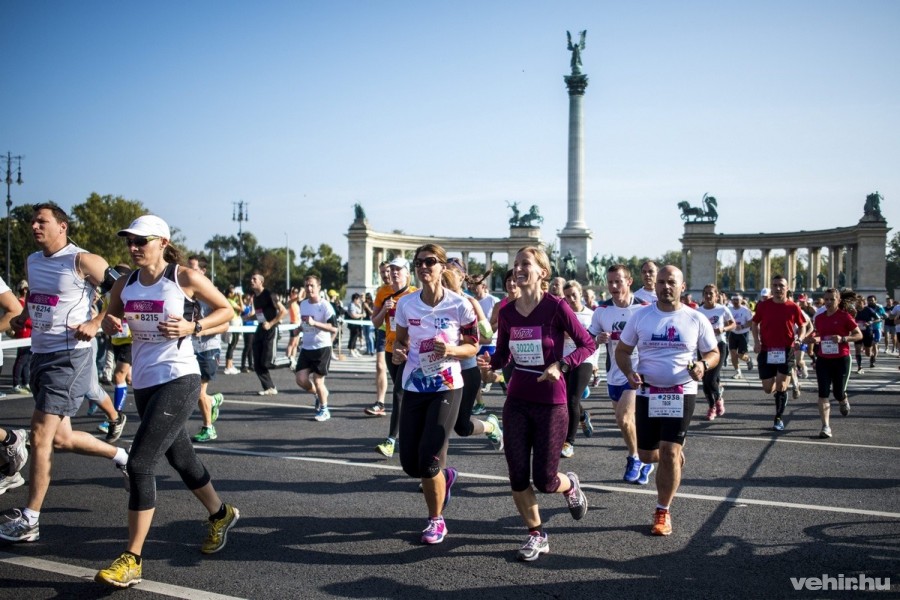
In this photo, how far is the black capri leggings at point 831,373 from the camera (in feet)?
31.6

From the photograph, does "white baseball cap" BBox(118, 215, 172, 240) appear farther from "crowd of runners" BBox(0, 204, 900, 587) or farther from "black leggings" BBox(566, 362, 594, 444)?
"black leggings" BBox(566, 362, 594, 444)

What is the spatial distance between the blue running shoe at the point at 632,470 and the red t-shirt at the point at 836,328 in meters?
4.12

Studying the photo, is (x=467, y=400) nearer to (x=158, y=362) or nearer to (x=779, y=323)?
(x=158, y=362)

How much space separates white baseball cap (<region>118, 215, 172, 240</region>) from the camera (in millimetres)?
4660

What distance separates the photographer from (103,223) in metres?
69.4

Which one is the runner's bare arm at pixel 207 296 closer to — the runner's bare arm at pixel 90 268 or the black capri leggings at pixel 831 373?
the runner's bare arm at pixel 90 268

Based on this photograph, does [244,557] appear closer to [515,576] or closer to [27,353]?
[515,576]

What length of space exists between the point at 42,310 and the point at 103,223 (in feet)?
230

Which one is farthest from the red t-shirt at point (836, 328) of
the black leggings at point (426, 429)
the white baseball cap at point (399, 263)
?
the black leggings at point (426, 429)

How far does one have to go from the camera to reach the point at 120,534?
5.32 metres

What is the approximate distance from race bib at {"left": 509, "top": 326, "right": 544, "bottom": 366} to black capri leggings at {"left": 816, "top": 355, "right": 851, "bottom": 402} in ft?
19.8

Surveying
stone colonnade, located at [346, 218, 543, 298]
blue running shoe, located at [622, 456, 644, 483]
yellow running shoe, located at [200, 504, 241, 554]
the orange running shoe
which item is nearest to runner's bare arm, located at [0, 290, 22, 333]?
yellow running shoe, located at [200, 504, 241, 554]

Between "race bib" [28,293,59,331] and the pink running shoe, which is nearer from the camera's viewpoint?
the pink running shoe

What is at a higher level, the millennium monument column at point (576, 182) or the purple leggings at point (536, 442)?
the millennium monument column at point (576, 182)
